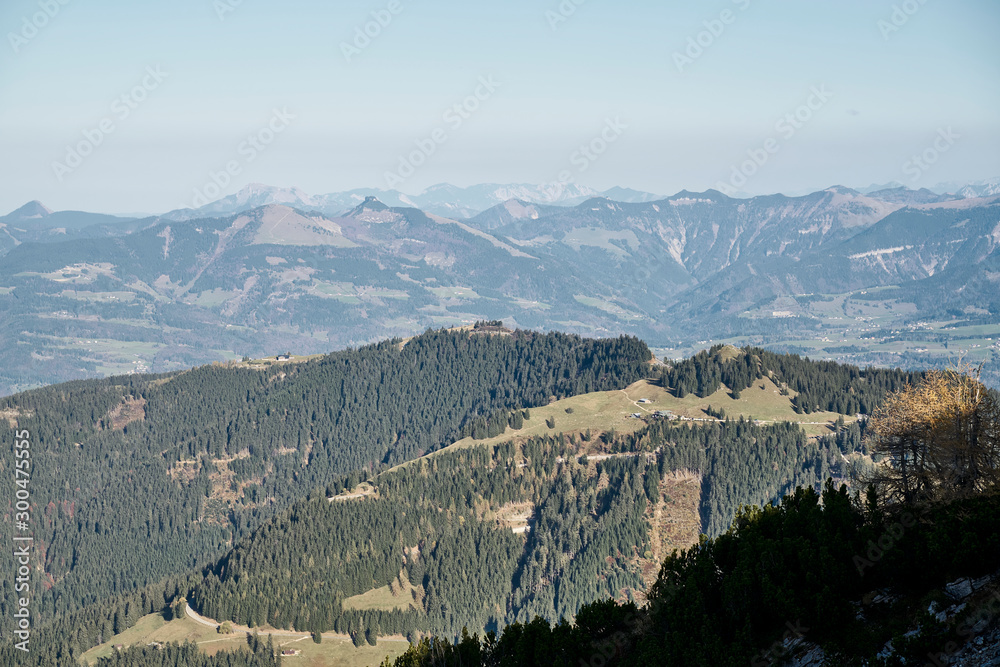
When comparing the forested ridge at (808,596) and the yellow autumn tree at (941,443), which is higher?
the yellow autumn tree at (941,443)

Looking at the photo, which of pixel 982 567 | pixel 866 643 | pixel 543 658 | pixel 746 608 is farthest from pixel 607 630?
pixel 982 567

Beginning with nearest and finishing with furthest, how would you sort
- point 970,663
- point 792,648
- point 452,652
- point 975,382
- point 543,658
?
point 970,663
point 792,648
point 975,382
point 543,658
point 452,652

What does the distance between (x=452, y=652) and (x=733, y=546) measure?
3851 centimetres

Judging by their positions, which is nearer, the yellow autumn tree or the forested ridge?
the forested ridge

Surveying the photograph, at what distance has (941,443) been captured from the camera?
97000 millimetres

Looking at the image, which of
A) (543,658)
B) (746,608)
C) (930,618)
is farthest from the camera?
(543,658)

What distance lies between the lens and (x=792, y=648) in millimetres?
86375

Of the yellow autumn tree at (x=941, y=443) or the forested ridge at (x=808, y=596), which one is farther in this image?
the yellow autumn tree at (x=941, y=443)

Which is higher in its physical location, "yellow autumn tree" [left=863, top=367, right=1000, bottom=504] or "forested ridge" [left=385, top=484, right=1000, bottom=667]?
"yellow autumn tree" [left=863, top=367, right=1000, bottom=504]

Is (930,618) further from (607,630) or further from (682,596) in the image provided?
(607,630)

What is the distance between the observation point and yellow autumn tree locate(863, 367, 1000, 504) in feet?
311

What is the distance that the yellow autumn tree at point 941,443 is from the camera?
3735 inches

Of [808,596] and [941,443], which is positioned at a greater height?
[941,443]

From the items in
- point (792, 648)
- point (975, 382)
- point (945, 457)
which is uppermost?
point (975, 382)
